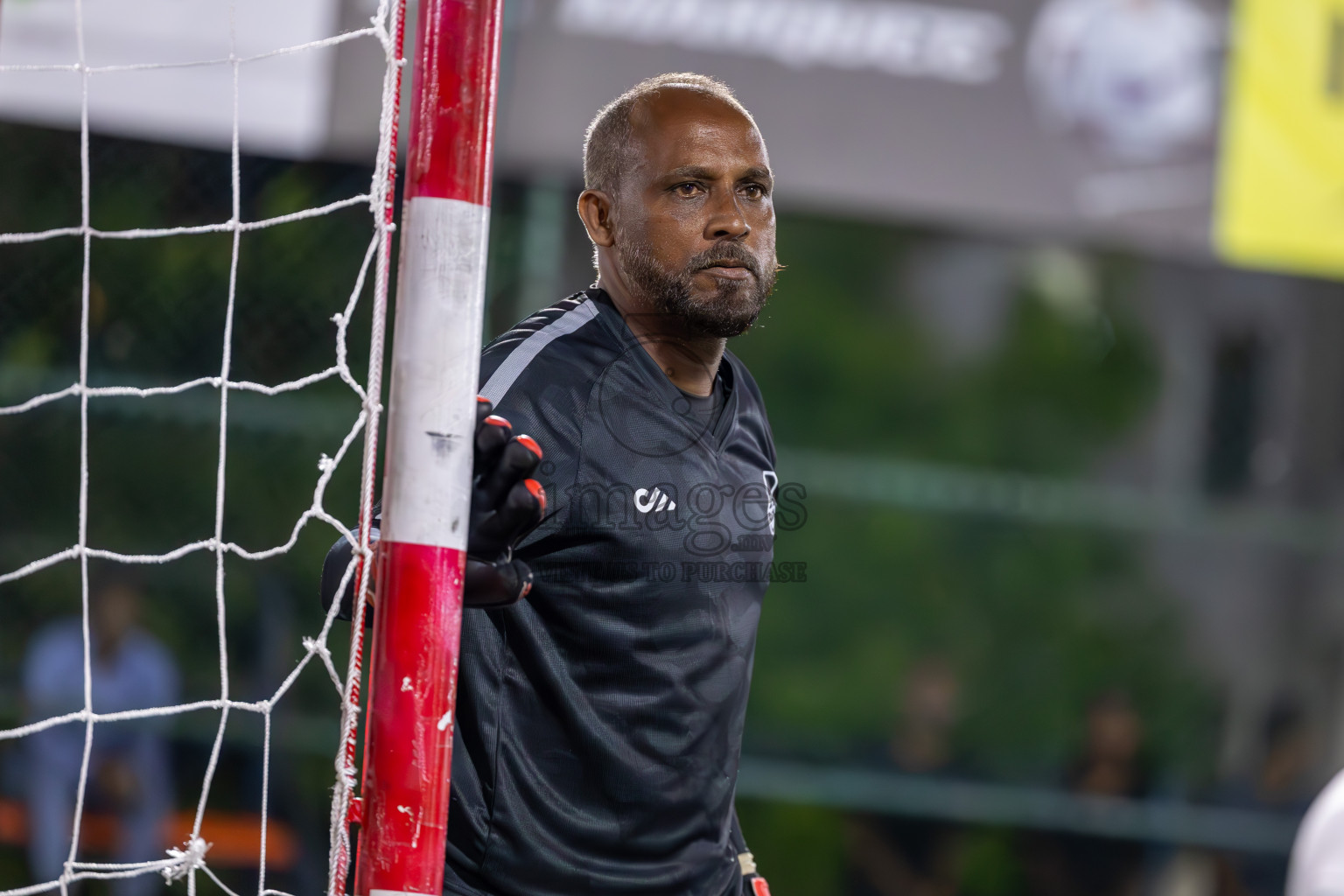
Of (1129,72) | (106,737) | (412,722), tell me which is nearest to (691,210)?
(412,722)

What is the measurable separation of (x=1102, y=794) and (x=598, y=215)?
464 centimetres

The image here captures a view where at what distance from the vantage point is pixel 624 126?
1.94 meters

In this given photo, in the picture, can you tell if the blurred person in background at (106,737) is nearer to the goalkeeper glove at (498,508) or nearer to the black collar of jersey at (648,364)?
the black collar of jersey at (648,364)

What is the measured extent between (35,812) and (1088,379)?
5.26 m

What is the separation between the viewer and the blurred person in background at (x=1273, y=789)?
5617 millimetres

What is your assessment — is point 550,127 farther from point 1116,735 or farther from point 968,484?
point 1116,735

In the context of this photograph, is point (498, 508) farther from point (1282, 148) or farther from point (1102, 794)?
point (1102, 794)

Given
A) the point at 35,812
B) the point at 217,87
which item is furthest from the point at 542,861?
the point at 217,87

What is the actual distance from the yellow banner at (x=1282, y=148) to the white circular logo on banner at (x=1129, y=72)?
135 millimetres

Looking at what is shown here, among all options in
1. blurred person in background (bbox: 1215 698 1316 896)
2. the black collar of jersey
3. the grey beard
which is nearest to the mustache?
the grey beard

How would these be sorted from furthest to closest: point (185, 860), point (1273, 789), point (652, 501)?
point (1273, 789) < point (652, 501) < point (185, 860)

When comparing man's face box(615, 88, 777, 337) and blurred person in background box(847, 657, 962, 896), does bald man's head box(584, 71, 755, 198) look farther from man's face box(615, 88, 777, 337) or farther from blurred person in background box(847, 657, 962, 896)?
blurred person in background box(847, 657, 962, 896)

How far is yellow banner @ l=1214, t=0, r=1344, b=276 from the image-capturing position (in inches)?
206

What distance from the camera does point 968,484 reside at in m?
5.91
